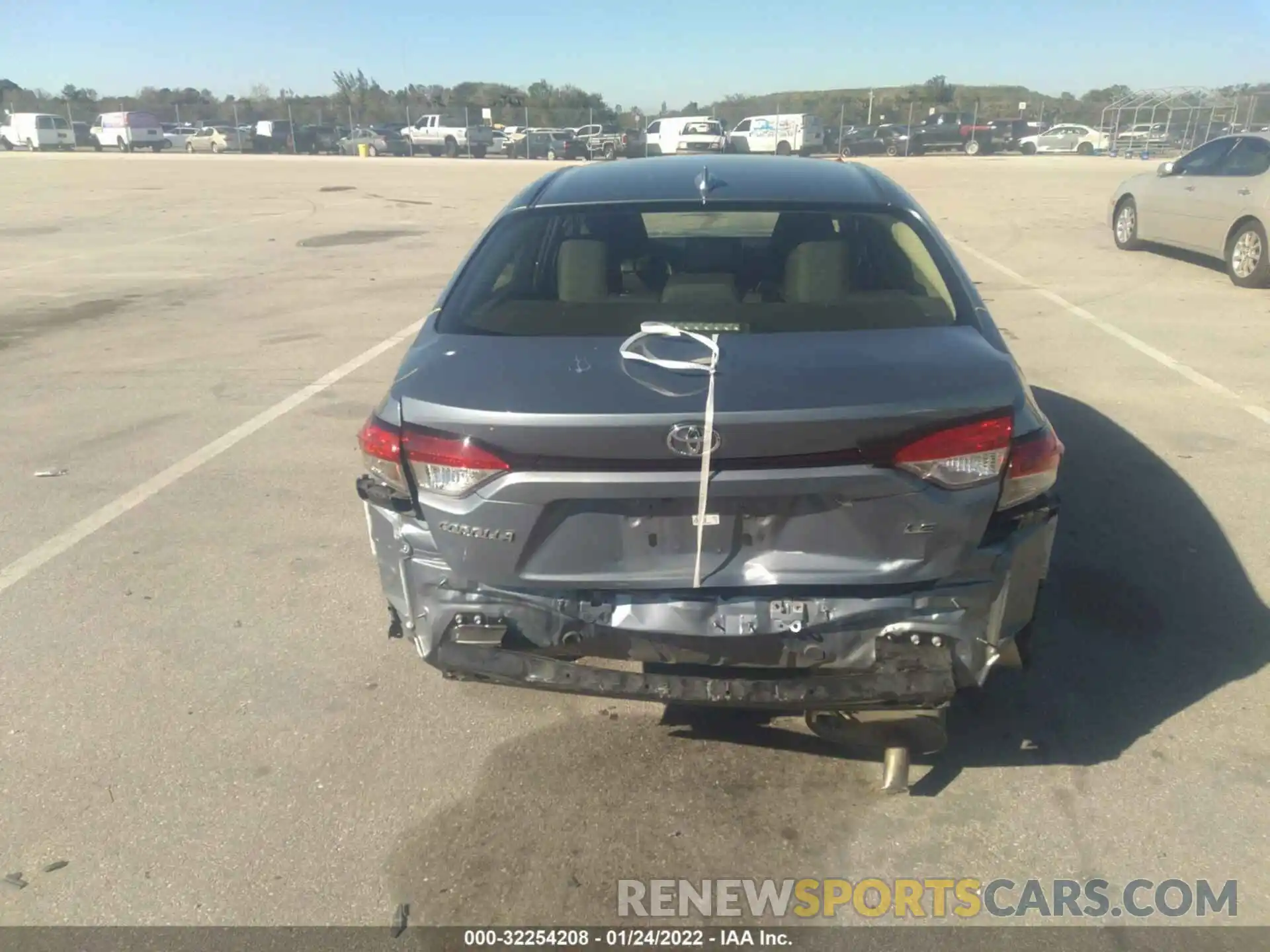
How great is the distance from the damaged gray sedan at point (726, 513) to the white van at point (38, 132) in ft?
217

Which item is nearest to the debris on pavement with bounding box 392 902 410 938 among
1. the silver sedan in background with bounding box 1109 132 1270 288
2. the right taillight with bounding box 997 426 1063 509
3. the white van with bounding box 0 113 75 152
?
the right taillight with bounding box 997 426 1063 509

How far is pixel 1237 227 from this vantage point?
11039 mm

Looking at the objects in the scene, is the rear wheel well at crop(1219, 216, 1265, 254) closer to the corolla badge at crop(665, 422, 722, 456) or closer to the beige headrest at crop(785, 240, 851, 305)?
the beige headrest at crop(785, 240, 851, 305)

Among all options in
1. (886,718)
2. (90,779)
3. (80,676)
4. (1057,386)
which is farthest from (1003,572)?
(1057,386)

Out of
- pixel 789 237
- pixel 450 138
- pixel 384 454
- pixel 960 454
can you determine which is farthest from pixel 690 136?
pixel 960 454

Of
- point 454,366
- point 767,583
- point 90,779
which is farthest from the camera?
point 90,779

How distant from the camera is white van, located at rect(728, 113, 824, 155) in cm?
4625

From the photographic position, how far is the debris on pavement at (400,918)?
256 cm

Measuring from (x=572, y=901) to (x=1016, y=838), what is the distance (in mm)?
1277

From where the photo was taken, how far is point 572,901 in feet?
8.71

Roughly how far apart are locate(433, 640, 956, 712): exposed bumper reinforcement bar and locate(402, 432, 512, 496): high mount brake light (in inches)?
17.6

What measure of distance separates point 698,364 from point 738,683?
0.86 meters

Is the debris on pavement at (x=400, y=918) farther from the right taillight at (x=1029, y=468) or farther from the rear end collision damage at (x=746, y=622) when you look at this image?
the right taillight at (x=1029, y=468)

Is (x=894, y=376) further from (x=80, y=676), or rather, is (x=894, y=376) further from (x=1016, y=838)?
(x=80, y=676)
